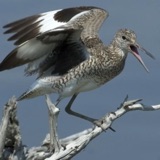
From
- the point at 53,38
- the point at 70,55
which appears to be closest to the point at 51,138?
the point at 53,38

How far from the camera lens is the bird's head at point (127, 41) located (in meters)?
15.5

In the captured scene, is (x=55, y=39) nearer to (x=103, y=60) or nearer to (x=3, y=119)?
(x=103, y=60)

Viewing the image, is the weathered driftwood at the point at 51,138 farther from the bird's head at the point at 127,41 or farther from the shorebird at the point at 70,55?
the bird's head at the point at 127,41

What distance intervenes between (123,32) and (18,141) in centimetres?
333

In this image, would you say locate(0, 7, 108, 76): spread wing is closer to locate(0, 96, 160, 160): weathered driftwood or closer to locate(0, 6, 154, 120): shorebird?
locate(0, 6, 154, 120): shorebird

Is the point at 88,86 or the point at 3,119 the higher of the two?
the point at 3,119

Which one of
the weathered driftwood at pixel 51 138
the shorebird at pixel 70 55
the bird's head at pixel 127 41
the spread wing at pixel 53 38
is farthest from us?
the bird's head at pixel 127 41

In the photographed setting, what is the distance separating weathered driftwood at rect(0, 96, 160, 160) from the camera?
1280 cm

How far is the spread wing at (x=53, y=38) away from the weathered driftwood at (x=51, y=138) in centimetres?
68

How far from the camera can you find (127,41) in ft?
51.3

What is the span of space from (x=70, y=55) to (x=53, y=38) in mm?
814

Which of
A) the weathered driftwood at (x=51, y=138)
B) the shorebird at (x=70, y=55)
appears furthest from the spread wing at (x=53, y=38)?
the weathered driftwood at (x=51, y=138)

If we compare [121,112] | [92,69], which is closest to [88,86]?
[92,69]

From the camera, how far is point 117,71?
1573 cm
